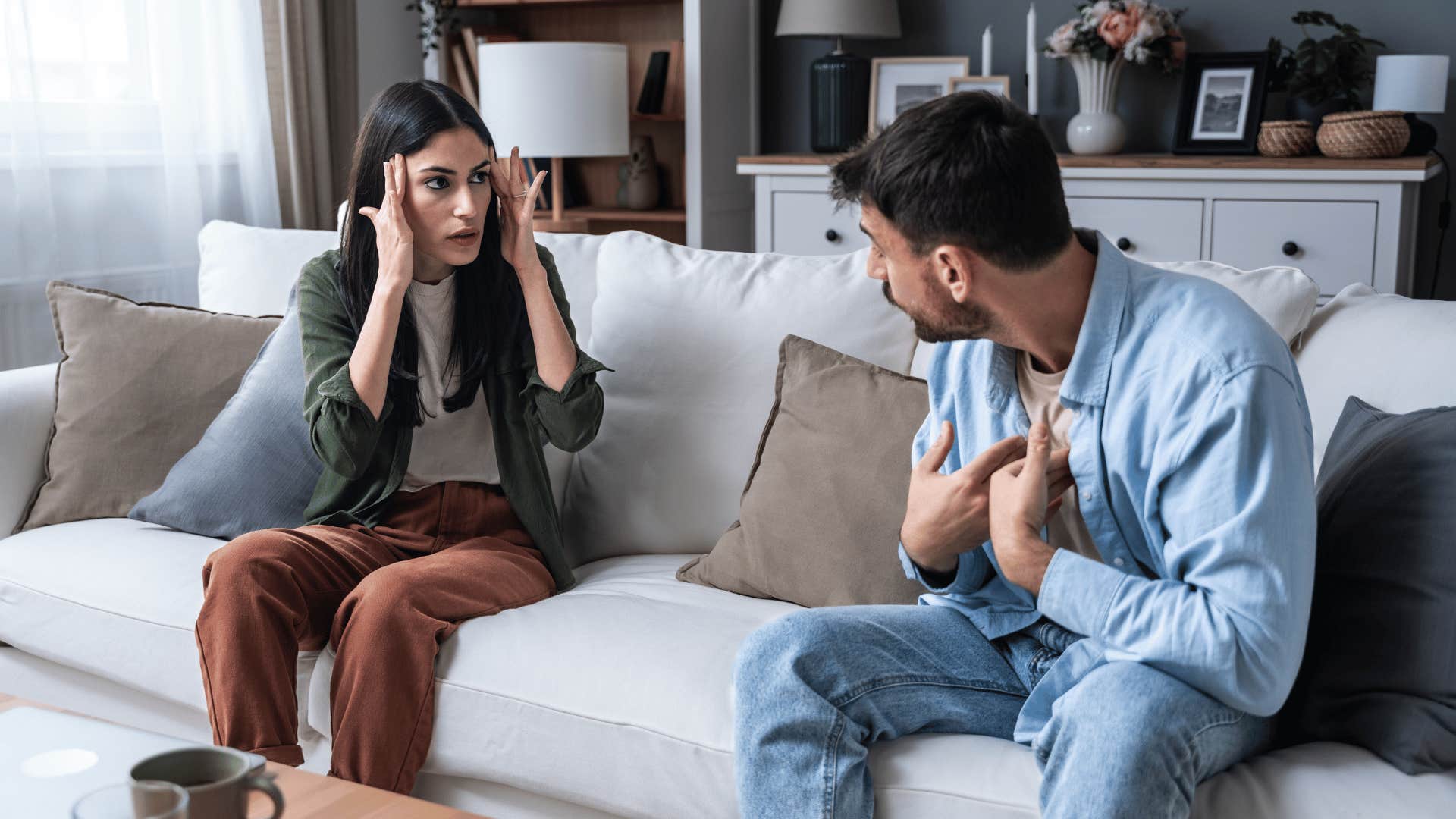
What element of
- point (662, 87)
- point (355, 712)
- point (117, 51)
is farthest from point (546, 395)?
point (662, 87)

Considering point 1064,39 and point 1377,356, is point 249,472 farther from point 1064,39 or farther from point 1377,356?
point 1064,39

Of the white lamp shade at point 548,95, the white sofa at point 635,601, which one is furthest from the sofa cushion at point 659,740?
the white lamp shade at point 548,95

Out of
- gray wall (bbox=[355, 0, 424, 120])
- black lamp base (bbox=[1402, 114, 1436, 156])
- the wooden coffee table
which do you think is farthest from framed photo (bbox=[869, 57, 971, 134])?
the wooden coffee table

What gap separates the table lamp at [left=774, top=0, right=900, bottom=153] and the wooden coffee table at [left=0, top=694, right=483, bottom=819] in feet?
9.60

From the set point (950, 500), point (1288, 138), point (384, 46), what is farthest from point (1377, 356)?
point (384, 46)

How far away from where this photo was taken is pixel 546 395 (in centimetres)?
181

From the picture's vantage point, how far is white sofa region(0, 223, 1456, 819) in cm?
128

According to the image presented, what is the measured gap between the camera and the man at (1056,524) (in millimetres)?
1064

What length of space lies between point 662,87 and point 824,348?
7.81 feet

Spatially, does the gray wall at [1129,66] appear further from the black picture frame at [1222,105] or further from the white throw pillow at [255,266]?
the white throw pillow at [255,266]

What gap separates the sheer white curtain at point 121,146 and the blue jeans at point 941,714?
2.50 meters

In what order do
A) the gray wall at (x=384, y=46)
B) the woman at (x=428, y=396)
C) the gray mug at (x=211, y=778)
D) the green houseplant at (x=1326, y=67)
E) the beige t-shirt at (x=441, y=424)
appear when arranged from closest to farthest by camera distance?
the gray mug at (x=211, y=778) < the woman at (x=428, y=396) < the beige t-shirt at (x=441, y=424) < the green houseplant at (x=1326, y=67) < the gray wall at (x=384, y=46)

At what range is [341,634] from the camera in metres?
1.61

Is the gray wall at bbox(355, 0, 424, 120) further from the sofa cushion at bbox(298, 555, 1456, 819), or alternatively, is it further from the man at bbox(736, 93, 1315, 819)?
the man at bbox(736, 93, 1315, 819)
